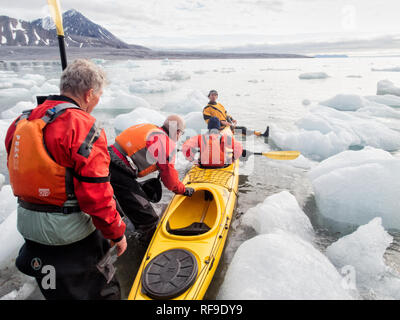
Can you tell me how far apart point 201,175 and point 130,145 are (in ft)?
6.03

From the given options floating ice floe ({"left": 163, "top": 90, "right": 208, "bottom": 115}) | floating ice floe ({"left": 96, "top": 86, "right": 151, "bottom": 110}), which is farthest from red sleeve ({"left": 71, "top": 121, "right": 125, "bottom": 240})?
floating ice floe ({"left": 96, "top": 86, "right": 151, "bottom": 110})

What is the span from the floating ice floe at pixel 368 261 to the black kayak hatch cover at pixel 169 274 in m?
1.81

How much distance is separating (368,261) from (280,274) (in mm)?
1258

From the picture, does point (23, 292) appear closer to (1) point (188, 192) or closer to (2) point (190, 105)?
(1) point (188, 192)

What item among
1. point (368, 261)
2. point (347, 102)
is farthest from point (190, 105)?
point (368, 261)

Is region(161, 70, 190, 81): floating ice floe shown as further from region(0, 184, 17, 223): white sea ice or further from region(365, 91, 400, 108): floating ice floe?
region(0, 184, 17, 223): white sea ice

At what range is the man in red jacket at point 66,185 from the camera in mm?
1287

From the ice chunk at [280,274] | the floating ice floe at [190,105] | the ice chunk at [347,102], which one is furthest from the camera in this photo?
the ice chunk at [347,102]

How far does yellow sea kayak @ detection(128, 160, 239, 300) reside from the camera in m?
2.33

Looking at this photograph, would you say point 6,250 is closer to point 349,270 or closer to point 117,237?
point 117,237

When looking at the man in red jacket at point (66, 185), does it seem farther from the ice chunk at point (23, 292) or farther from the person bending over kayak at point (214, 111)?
the person bending over kayak at point (214, 111)

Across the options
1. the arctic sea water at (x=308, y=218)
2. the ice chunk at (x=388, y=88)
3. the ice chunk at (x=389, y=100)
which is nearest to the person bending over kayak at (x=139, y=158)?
the arctic sea water at (x=308, y=218)

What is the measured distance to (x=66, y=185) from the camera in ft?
4.44
